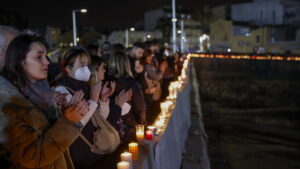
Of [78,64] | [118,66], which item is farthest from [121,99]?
[118,66]

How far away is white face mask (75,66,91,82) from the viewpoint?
382cm

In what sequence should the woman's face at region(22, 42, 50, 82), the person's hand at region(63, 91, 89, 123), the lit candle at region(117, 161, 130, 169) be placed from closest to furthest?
the person's hand at region(63, 91, 89, 123)
the woman's face at region(22, 42, 50, 82)
the lit candle at region(117, 161, 130, 169)

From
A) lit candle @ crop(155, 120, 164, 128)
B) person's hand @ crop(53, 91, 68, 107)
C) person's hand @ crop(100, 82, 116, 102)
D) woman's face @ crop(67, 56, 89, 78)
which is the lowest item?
lit candle @ crop(155, 120, 164, 128)

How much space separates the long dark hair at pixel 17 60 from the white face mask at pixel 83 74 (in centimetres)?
124

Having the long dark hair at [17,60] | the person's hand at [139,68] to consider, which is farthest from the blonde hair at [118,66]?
the long dark hair at [17,60]

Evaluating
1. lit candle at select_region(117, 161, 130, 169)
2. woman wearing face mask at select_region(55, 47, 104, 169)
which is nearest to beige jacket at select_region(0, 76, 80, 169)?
lit candle at select_region(117, 161, 130, 169)

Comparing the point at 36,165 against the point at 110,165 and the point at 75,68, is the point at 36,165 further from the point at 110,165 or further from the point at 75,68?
the point at 110,165

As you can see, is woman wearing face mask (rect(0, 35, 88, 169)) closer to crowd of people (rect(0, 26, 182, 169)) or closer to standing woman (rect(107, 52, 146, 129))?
crowd of people (rect(0, 26, 182, 169))

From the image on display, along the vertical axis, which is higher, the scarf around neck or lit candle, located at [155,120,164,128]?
the scarf around neck

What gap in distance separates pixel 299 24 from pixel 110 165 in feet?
206

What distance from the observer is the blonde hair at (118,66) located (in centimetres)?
525

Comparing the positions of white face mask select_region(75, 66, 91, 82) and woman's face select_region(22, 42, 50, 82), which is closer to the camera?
woman's face select_region(22, 42, 50, 82)

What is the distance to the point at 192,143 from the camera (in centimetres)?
746

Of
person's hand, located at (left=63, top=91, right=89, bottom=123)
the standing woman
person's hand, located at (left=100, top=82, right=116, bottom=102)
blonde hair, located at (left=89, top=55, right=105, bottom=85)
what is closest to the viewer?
person's hand, located at (left=63, top=91, right=89, bottom=123)
